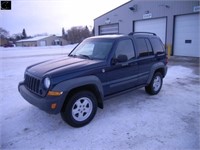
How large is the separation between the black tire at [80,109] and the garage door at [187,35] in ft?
42.9

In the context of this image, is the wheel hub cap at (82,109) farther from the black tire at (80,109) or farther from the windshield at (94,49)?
the windshield at (94,49)

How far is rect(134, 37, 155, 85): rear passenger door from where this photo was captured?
4918 mm

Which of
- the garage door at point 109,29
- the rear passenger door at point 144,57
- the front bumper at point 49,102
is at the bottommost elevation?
the front bumper at point 49,102

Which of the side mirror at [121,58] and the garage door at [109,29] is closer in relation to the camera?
the side mirror at [121,58]

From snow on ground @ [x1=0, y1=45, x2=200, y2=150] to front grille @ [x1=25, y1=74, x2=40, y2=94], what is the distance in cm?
76

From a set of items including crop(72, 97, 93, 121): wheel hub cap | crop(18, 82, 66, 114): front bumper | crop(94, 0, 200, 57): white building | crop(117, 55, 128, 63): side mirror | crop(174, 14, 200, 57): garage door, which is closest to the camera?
crop(18, 82, 66, 114): front bumper

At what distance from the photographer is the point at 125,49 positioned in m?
4.57

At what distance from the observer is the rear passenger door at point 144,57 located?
4.92 meters

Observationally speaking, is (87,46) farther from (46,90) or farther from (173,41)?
(173,41)

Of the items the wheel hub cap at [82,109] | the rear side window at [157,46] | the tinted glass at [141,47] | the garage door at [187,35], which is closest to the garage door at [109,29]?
the garage door at [187,35]

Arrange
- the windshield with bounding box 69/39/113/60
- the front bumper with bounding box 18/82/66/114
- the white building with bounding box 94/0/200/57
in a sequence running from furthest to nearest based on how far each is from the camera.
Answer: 1. the white building with bounding box 94/0/200/57
2. the windshield with bounding box 69/39/113/60
3. the front bumper with bounding box 18/82/66/114

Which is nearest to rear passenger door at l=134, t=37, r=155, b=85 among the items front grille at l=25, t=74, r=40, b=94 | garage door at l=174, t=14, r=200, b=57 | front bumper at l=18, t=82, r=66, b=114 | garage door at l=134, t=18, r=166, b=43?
front bumper at l=18, t=82, r=66, b=114

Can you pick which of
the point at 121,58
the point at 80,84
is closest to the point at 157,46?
the point at 121,58

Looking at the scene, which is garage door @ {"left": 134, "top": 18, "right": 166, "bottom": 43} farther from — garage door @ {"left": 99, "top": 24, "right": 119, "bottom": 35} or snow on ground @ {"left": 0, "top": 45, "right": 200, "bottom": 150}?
snow on ground @ {"left": 0, "top": 45, "right": 200, "bottom": 150}
